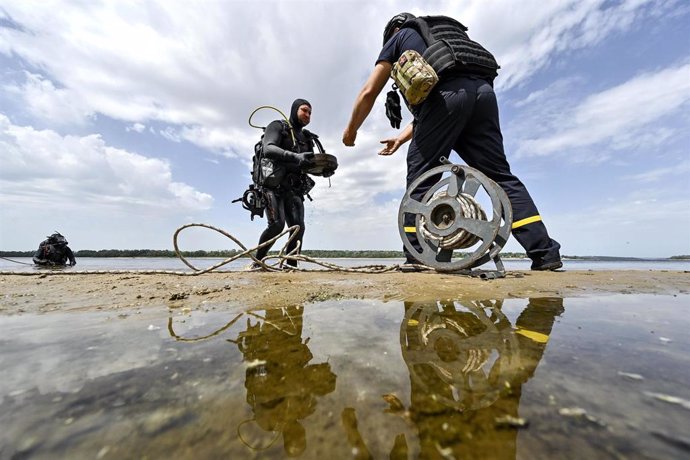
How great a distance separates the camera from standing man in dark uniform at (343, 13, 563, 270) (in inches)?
121

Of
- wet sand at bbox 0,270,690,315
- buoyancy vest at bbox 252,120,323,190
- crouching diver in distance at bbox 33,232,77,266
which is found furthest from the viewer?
crouching diver in distance at bbox 33,232,77,266

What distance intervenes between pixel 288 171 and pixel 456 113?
3.19 m

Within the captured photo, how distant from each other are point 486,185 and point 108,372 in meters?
2.98

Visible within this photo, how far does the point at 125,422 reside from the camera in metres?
0.54

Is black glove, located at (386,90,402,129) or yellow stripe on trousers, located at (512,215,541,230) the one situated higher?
black glove, located at (386,90,402,129)

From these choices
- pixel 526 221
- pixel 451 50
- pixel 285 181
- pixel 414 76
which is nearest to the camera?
pixel 414 76

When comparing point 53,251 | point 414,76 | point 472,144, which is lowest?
point 53,251

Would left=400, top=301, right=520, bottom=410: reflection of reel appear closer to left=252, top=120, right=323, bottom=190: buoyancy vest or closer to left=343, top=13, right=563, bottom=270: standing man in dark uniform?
left=343, top=13, right=563, bottom=270: standing man in dark uniform

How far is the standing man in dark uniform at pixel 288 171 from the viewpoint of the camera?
503 cm

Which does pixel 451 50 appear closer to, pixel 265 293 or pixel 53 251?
pixel 265 293

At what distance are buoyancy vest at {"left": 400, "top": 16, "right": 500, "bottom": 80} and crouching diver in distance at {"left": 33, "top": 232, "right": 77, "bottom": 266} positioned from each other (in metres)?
12.6

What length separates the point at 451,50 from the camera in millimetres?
2986

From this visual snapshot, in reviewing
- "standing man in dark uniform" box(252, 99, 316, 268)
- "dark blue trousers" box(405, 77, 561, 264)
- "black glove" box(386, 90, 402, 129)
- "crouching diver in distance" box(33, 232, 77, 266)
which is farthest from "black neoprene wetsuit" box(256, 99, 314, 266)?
"crouching diver in distance" box(33, 232, 77, 266)

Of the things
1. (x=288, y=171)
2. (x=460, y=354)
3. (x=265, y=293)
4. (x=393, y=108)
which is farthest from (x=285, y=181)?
(x=460, y=354)
